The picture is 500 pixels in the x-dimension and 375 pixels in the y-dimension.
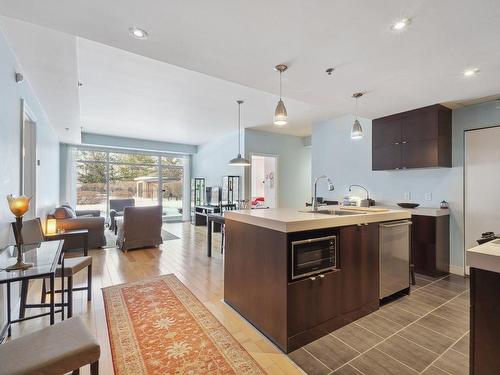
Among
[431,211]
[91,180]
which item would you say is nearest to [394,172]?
[431,211]

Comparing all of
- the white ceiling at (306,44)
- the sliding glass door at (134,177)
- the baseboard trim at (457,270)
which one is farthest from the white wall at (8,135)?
the sliding glass door at (134,177)

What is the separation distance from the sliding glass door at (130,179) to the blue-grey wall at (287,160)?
11.9 ft

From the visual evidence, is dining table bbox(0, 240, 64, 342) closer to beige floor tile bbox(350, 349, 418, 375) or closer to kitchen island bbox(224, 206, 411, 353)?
kitchen island bbox(224, 206, 411, 353)

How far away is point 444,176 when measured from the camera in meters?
3.73

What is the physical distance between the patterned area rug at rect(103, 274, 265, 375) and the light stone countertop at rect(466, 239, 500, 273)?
141cm

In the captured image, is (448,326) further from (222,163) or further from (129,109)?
(222,163)

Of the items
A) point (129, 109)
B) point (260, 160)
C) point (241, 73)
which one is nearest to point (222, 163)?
point (260, 160)

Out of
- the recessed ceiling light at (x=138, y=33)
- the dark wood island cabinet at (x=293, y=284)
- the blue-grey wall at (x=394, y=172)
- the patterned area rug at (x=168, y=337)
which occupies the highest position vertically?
the recessed ceiling light at (x=138, y=33)

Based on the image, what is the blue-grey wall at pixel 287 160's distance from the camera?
22.3 feet

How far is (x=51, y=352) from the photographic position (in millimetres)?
1131

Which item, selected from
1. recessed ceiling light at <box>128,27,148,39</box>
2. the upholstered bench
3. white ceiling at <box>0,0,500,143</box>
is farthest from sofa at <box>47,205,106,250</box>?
recessed ceiling light at <box>128,27,148,39</box>

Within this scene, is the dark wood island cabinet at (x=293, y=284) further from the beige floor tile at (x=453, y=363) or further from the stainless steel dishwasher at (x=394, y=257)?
the beige floor tile at (x=453, y=363)

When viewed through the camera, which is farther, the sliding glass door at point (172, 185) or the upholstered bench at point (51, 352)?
the sliding glass door at point (172, 185)

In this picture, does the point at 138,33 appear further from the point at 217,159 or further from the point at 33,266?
the point at 217,159
